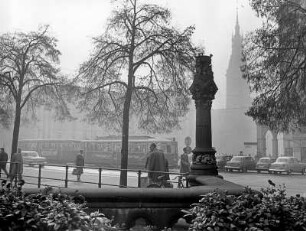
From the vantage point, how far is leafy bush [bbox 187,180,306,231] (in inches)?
169

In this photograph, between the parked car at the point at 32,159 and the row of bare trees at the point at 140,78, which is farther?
the parked car at the point at 32,159

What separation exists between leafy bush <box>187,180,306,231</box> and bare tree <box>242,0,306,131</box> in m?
10.9

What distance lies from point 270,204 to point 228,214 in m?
0.56

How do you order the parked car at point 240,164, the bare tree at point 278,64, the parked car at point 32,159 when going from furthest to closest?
the parked car at point 32,159 < the parked car at point 240,164 < the bare tree at point 278,64

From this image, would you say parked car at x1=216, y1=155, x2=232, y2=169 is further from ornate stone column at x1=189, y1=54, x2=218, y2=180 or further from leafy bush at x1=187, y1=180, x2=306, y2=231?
leafy bush at x1=187, y1=180, x2=306, y2=231

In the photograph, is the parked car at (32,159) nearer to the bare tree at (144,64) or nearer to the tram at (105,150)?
the tram at (105,150)

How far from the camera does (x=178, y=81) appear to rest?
1783 centimetres

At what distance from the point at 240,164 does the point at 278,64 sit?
21989mm

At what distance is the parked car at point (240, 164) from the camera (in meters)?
36.2

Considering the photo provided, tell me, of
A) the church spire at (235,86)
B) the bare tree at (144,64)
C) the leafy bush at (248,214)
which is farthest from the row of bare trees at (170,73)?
the church spire at (235,86)

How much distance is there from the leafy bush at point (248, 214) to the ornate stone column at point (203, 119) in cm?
401

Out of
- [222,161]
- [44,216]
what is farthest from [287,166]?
[44,216]

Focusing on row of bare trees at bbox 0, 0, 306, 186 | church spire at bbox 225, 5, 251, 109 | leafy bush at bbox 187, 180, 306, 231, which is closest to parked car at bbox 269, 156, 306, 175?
row of bare trees at bbox 0, 0, 306, 186

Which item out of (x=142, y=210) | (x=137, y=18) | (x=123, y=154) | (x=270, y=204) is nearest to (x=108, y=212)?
(x=142, y=210)
